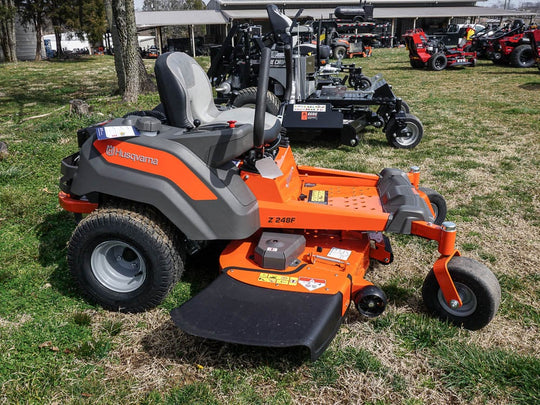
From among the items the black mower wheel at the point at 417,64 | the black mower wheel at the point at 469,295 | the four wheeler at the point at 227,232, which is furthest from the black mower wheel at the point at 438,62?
the black mower wheel at the point at 469,295

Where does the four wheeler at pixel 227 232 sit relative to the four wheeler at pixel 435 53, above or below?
below

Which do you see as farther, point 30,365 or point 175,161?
point 175,161

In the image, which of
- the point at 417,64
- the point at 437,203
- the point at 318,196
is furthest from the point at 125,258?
the point at 417,64

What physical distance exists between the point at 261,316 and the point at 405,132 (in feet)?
15.9

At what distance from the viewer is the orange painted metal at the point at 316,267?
277cm

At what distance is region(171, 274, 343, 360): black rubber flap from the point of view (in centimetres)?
240

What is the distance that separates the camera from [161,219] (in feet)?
9.87

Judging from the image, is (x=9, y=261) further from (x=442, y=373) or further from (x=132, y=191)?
(x=442, y=373)

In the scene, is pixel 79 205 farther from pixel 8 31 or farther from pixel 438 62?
pixel 8 31

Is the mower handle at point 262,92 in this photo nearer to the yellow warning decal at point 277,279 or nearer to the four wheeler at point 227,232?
the four wheeler at point 227,232

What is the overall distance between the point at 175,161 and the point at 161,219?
1.34ft

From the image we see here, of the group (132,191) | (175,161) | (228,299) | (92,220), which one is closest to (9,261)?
(92,220)

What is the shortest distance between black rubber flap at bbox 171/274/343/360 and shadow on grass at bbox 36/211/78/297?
46.1 inches

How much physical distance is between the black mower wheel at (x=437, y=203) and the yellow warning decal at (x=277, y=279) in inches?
65.6
